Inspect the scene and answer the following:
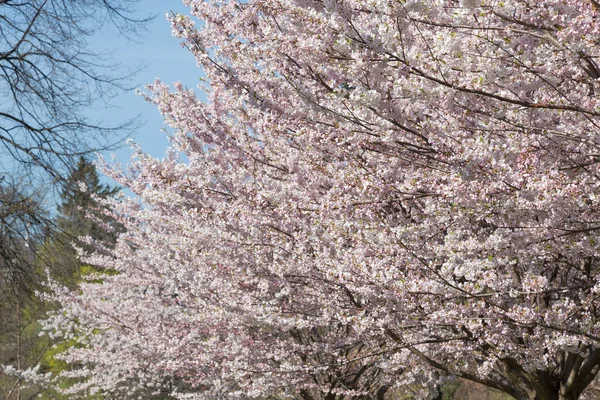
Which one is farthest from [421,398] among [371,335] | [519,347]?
[519,347]

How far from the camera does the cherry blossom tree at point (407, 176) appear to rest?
343 cm

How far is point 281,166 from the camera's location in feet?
18.4

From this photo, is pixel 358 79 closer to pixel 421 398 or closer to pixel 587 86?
pixel 587 86

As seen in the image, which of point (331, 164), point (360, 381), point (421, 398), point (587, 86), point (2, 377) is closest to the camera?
point (587, 86)

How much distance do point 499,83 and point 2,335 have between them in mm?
23747

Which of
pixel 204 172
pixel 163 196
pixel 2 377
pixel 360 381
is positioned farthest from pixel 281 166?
pixel 2 377

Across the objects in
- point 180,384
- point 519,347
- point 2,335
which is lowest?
point 519,347

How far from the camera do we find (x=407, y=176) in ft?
14.1

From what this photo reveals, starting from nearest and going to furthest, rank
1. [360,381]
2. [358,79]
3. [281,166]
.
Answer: [358,79] < [281,166] < [360,381]

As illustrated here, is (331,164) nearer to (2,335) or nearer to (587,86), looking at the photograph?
(587,86)

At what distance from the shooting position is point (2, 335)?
22.9m

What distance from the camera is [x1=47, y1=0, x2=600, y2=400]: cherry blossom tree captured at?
11.2 feet

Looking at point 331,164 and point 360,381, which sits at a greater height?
point 331,164

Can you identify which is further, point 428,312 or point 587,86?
point 428,312
